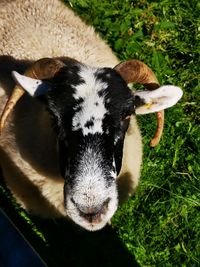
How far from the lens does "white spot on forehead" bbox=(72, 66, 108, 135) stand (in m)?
3.97

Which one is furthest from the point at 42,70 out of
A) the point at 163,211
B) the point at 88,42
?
the point at 163,211

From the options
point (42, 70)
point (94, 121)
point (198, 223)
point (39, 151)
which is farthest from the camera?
point (198, 223)

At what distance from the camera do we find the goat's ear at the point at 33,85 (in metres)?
4.28

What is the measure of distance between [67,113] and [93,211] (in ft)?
2.35

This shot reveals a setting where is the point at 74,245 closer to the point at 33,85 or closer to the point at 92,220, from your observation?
the point at 92,220

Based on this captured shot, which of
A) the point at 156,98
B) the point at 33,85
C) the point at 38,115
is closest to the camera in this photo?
the point at 33,85

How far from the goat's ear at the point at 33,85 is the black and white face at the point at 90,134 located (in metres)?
0.13

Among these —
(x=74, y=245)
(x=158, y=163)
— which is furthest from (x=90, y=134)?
(x=158, y=163)

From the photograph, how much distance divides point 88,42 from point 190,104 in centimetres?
152

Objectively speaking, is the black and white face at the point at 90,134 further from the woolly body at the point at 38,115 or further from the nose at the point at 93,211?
the woolly body at the point at 38,115

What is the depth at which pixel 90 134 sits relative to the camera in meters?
3.95

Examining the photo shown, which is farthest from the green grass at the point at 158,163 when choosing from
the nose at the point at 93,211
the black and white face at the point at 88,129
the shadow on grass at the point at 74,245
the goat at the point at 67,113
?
the nose at the point at 93,211

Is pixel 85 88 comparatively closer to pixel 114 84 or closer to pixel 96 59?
pixel 114 84

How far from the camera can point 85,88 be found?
4113 mm
